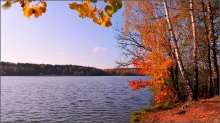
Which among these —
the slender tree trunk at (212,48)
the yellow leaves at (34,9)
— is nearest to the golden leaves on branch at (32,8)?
the yellow leaves at (34,9)

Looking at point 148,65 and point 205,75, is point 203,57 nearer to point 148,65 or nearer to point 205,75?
point 205,75

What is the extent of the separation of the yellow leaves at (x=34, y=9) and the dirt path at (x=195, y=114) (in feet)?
36.7

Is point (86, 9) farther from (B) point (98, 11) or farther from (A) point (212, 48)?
(A) point (212, 48)

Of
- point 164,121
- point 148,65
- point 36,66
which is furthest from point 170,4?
point 36,66

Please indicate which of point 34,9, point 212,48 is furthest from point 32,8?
point 212,48

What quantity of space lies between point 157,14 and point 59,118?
11104mm

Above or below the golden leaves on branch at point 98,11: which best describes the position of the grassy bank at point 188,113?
below

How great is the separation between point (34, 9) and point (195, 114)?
13.1m

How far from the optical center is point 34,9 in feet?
14.1

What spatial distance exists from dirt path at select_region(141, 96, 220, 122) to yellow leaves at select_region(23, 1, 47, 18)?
440 inches

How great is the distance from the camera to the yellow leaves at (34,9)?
422 cm

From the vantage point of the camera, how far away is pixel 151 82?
22.5 meters

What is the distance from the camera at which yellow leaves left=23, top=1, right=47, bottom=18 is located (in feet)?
13.9

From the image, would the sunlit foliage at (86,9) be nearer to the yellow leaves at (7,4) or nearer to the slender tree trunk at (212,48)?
the yellow leaves at (7,4)
